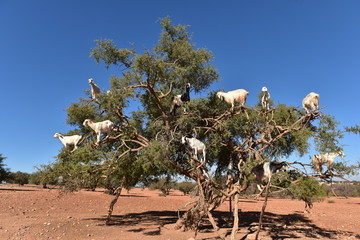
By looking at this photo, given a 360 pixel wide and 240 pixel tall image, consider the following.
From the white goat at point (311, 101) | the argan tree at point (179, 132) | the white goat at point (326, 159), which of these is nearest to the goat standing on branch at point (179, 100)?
the argan tree at point (179, 132)

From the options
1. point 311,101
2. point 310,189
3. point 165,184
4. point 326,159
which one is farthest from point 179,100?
point 165,184

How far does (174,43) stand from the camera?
502 inches

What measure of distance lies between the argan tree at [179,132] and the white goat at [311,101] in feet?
1.35

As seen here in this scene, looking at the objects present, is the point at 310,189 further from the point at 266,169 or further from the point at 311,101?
the point at 311,101

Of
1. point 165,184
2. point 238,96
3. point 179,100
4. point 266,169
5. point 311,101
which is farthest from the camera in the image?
point 165,184

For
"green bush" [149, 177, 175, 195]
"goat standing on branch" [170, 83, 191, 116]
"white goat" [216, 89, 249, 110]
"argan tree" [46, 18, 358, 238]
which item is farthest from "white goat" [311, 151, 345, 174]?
"green bush" [149, 177, 175, 195]

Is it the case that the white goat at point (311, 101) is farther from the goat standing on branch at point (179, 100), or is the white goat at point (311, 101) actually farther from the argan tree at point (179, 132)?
the goat standing on branch at point (179, 100)

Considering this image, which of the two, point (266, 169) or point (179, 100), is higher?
point (179, 100)

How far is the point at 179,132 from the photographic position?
10367 millimetres

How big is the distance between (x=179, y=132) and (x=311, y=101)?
5.37m

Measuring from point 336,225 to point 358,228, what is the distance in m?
1.05

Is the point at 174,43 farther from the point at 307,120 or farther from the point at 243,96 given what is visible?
the point at 307,120

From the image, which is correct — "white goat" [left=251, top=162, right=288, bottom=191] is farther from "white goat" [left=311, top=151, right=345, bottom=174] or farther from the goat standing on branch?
the goat standing on branch

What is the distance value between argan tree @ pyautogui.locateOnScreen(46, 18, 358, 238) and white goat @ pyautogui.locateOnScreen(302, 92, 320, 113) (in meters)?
0.41
